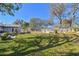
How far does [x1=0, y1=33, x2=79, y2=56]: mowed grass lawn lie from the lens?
198 centimetres

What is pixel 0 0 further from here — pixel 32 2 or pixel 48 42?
pixel 48 42

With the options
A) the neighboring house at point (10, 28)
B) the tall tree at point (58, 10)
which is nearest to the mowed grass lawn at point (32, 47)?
the neighboring house at point (10, 28)

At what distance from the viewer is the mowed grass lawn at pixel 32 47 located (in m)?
1.98

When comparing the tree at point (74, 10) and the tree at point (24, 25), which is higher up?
the tree at point (74, 10)

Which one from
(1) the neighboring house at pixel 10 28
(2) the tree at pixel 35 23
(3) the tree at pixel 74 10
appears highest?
(3) the tree at pixel 74 10

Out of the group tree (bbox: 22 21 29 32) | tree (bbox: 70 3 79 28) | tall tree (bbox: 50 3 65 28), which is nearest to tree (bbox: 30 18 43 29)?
tree (bbox: 22 21 29 32)

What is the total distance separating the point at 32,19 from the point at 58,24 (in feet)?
0.78

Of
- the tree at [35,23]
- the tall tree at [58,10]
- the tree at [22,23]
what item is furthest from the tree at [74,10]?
the tree at [22,23]

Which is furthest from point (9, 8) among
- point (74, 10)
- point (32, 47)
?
point (74, 10)

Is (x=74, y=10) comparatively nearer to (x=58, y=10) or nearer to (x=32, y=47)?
(x=58, y=10)

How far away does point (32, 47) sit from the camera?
200 cm

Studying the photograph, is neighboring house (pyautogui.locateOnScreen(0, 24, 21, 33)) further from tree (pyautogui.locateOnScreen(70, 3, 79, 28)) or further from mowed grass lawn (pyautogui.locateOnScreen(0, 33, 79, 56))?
tree (pyautogui.locateOnScreen(70, 3, 79, 28))

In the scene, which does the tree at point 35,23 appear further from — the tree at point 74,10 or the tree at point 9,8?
the tree at point 74,10

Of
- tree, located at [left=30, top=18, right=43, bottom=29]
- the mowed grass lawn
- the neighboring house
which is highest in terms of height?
tree, located at [left=30, top=18, right=43, bottom=29]
